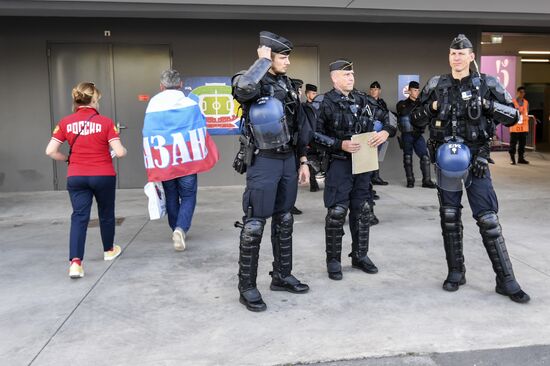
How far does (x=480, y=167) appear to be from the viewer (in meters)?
4.04

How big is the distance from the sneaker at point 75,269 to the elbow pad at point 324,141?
2.31 meters

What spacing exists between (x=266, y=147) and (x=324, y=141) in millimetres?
828

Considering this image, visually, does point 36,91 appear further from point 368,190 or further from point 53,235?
point 368,190

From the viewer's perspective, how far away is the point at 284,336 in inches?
139

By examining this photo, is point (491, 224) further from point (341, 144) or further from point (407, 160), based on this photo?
point (407, 160)

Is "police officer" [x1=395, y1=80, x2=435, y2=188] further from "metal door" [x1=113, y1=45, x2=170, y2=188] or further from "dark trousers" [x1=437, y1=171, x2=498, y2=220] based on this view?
"dark trousers" [x1=437, y1=171, x2=498, y2=220]

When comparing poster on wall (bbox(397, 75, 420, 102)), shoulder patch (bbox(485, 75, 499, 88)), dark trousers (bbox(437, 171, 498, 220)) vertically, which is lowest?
dark trousers (bbox(437, 171, 498, 220))

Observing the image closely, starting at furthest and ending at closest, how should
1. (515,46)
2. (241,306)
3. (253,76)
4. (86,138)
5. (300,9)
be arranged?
→ (515,46)
(300,9)
(86,138)
(241,306)
(253,76)

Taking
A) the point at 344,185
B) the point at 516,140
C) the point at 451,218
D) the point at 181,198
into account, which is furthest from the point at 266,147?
the point at 516,140

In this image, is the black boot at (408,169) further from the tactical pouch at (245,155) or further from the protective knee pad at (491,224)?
the tactical pouch at (245,155)

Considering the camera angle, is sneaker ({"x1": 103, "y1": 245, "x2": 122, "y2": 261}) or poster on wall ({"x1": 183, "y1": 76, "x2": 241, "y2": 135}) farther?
poster on wall ({"x1": 183, "y1": 76, "x2": 241, "y2": 135})

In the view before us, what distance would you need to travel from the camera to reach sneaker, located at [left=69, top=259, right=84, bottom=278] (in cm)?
474

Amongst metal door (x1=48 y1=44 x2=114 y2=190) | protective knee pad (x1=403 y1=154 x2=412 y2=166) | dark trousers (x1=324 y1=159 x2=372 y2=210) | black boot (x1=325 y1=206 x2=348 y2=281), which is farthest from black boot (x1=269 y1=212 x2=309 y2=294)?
metal door (x1=48 y1=44 x2=114 y2=190)

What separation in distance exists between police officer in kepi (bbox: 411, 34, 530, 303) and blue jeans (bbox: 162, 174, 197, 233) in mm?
2665
